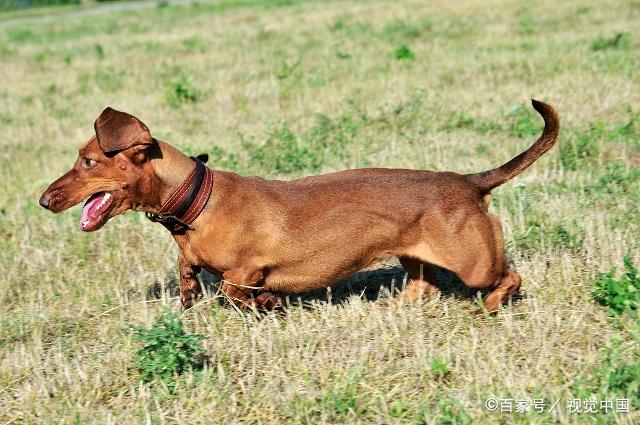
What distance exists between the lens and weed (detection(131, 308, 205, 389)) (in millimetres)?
4148

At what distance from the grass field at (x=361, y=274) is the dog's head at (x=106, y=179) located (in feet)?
2.65

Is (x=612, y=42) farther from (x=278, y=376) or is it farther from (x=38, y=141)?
(x=278, y=376)

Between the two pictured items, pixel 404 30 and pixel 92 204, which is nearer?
pixel 92 204

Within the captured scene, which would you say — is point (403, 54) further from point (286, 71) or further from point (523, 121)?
point (523, 121)

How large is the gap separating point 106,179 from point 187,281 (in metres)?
0.92

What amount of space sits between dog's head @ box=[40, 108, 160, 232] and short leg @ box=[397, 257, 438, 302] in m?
1.82

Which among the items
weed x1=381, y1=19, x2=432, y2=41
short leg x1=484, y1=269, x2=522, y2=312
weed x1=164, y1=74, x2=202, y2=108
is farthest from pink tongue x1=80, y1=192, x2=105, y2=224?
weed x1=381, y1=19, x2=432, y2=41

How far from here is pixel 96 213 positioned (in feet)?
14.6

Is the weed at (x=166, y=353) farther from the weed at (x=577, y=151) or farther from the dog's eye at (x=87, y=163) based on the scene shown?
the weed at (x=577, y=151)

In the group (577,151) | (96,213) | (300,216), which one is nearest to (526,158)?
(300,216)

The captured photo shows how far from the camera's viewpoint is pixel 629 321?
4449mm

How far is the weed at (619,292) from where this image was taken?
4.53 metres

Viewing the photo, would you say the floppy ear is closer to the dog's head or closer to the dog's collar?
the dog's head

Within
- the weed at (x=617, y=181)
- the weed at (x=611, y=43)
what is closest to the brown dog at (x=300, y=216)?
the weed at (x=617, y=181)
